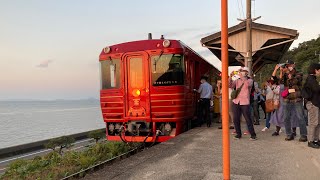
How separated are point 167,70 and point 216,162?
13.8 feet

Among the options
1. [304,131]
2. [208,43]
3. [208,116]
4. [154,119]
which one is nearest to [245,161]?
[304,131]

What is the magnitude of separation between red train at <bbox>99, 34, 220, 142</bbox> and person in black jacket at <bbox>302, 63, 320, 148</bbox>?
3626mm

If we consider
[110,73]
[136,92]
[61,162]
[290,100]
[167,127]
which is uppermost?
[110,73]

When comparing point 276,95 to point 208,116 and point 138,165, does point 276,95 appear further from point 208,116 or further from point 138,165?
point 138,165

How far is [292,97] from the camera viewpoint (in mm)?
8258

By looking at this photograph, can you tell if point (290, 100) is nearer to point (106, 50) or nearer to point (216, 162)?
point (216, 162)

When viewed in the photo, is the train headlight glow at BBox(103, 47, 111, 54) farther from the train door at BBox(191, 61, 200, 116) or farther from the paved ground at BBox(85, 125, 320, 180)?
the paved ground at BBox(85, 125, 320, 180)

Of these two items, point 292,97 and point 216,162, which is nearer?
point 216,162

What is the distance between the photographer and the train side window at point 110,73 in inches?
421

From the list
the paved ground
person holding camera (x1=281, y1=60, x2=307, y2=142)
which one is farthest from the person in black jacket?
person holding camera (x1=281, y1=60, x2=307, y2=142)

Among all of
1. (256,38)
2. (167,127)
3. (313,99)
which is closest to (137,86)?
(167,127)

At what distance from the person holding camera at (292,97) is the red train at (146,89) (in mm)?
2921

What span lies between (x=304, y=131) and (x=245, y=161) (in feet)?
8.96

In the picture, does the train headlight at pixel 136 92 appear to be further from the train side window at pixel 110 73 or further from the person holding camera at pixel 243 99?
the person holding camera at pixel 243 99
